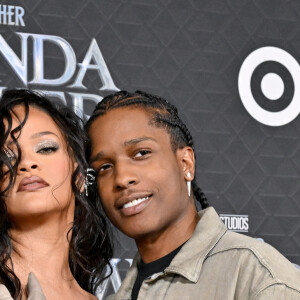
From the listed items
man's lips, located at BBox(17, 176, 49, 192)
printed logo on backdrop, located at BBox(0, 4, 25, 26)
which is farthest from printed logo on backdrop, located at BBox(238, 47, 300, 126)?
man's lips, located at BBox(17, 176, 49, 192)

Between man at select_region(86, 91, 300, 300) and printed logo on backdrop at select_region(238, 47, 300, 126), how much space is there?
0.82m

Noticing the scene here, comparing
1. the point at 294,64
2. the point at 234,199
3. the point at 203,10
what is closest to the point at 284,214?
the point at 234,199

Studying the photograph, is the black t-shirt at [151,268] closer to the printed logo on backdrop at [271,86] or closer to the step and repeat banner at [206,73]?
the step and repeat banner at [206,73]

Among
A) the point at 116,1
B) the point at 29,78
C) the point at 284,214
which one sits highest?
the point at 116,1

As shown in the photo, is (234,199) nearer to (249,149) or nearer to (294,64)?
(249,149)

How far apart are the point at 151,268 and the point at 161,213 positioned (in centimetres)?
12

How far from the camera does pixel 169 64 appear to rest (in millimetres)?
2518

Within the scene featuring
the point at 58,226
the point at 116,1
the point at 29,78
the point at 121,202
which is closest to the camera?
the point at 121,202

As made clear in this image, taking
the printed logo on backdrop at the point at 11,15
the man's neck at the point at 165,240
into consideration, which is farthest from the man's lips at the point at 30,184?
the printed logo on backdrop at the point at 11,15

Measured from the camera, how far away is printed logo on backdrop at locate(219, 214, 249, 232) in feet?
8.09

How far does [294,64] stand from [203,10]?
37 centimetres

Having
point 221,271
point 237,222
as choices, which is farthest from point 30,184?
point 237,222

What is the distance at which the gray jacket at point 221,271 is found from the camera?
4.74ft

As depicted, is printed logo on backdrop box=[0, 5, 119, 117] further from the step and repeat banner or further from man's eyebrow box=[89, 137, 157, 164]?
man's eyebrow box=[89, 137, 157, 164]
